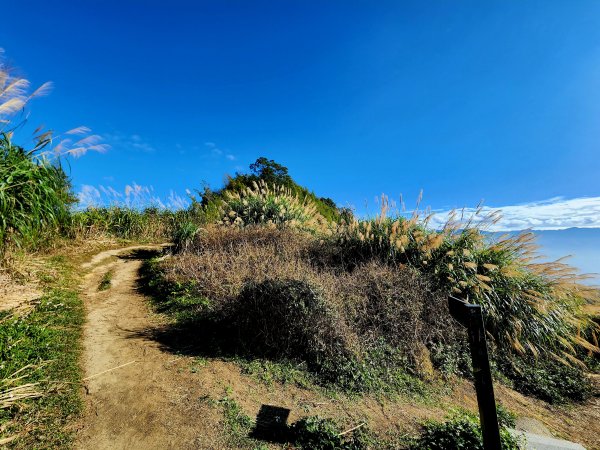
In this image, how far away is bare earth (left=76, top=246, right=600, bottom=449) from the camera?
9.27 ft

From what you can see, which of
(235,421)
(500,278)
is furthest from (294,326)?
(500,278)

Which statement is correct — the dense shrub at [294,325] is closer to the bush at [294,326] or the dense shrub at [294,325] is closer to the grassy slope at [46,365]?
the bush at [294,326]

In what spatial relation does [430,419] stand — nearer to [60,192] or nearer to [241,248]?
[241,248]

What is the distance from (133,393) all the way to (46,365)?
4.19ft

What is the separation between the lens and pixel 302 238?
9.05 m

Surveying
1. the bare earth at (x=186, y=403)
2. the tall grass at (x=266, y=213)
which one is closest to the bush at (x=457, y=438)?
the bare earth at (x=186, y=403)

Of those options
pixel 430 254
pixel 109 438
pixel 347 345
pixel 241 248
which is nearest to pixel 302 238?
pixel 241 248

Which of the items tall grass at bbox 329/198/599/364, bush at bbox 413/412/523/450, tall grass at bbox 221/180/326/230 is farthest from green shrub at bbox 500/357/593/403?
tall grass at bbox 221/180/326/230

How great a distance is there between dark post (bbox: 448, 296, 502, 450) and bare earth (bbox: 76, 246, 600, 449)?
124 cm

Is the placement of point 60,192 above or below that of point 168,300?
above

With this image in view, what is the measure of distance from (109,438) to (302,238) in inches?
265

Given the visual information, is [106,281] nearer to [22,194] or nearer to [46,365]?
[22,194]

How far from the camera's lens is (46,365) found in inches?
144

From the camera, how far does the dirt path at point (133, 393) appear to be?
2.75 m
